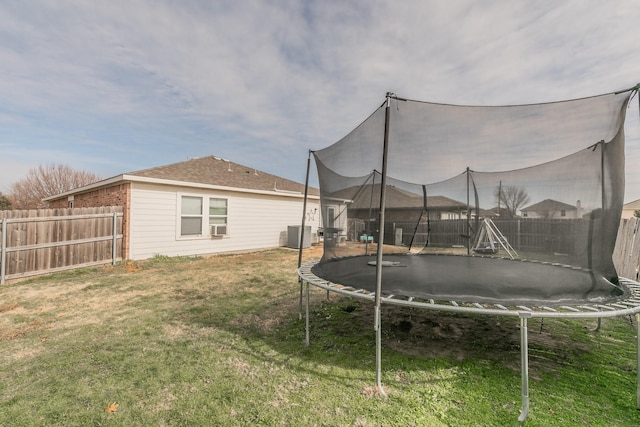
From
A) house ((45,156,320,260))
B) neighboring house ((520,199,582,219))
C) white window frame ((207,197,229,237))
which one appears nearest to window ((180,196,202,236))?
house ((45,156,320,260))

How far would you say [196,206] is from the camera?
27.3ft

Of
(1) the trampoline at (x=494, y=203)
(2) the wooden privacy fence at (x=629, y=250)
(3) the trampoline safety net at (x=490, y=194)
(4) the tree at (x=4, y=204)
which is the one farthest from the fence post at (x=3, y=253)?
(4) the tree at (x=4, y=204)

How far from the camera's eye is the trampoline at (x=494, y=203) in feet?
6.96

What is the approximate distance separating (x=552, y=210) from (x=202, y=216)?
835cm

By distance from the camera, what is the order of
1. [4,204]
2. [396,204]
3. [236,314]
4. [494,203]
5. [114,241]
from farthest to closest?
[4,204] → [114,241] → [396,204] → [236,314] → [494,203]

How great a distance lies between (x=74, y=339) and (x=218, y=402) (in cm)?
209

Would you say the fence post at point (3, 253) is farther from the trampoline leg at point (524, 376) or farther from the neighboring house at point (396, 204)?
the trampoline leg at point (524, 376)

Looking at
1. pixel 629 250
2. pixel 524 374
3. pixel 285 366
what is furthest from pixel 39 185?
pixel 629 250

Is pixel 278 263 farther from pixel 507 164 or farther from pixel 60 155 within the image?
pixel 60 155

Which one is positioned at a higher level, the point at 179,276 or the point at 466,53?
the point at 466,53

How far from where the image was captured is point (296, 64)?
7.16 m

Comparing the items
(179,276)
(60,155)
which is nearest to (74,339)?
(179,276)

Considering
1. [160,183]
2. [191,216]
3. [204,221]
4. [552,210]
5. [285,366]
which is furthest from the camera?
[204,221]

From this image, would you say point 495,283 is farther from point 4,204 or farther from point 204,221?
point 4,204
